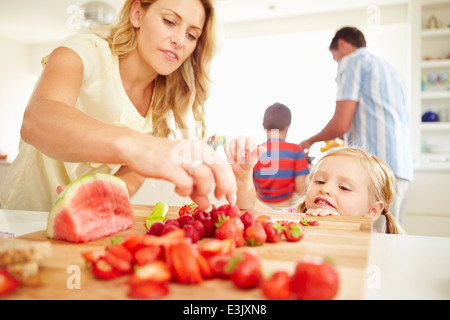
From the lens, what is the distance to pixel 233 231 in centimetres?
88

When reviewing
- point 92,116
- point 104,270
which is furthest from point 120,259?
point 92,116

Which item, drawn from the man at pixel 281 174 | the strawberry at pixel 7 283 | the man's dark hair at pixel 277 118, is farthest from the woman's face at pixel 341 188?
the man's dark hair at pixel 277 118

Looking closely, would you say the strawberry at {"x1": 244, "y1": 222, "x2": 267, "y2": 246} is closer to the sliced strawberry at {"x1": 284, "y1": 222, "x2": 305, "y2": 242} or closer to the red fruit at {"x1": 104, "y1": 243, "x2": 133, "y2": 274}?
the sliced strawberry at {"x1": 284, "y1": 222, "x2": 305, "y2": 242}

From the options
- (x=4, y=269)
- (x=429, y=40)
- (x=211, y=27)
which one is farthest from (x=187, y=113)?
(x=429, y=40)

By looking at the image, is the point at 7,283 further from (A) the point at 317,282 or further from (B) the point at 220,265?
(A) the point at 317,282

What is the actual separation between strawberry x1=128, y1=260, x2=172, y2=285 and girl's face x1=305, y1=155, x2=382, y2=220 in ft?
3.39

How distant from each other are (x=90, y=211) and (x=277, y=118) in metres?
2.62

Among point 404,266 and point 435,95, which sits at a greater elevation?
point 435,95

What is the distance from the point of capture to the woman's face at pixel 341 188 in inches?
61.5

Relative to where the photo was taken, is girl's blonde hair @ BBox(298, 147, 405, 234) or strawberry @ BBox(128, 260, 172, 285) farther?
girl's blonde hair @ BBox(298, 147, 405, 234)

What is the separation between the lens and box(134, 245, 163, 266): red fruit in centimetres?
67

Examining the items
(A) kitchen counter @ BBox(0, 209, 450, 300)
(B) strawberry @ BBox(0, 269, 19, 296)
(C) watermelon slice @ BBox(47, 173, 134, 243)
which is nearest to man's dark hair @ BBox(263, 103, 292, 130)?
(A) kitchen counter @ BBox(0, 209, 450, 300)
